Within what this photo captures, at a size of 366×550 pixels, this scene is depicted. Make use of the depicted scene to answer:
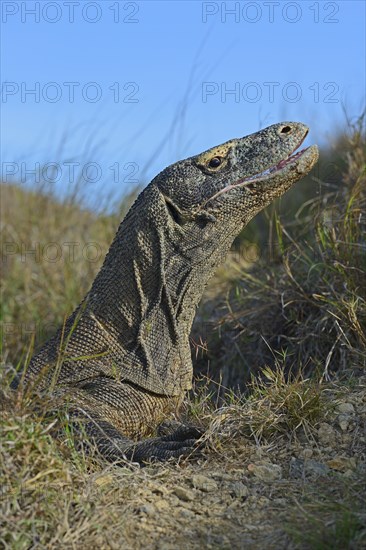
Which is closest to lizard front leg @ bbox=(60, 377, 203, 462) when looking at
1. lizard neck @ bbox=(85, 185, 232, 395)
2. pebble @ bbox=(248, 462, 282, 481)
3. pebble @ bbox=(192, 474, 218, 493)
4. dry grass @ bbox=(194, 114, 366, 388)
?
lizard neck @ bbox=(85, 185, 232, 395)

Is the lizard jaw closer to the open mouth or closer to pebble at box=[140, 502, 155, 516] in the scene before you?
the open mouth

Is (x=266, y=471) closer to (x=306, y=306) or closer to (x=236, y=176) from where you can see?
(x=236, y=176)

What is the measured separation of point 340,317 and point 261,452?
2.06 meters

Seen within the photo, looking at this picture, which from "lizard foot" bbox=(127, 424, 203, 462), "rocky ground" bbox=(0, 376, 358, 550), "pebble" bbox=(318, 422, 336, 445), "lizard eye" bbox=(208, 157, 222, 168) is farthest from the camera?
"lizard eye" bbox=(208, 157, 222, 168)

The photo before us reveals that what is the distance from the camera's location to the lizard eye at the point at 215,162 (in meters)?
5.32

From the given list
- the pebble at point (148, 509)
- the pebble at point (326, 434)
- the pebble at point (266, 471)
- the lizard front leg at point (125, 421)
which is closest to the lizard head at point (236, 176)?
the lizard front leg at point (125, 421)

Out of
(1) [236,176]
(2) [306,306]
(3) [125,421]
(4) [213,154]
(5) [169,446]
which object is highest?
(4) [213,154]

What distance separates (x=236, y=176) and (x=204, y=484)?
6.43ft

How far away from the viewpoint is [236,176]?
526 centimetres

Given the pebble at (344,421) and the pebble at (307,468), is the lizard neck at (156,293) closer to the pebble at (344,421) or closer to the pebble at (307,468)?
the pebble at (344,421)

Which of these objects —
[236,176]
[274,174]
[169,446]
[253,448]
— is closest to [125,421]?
[169,446]

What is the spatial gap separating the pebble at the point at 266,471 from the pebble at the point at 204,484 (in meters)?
0.22

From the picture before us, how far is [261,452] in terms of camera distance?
4.39m

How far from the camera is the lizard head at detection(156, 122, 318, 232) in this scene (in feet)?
17.0
